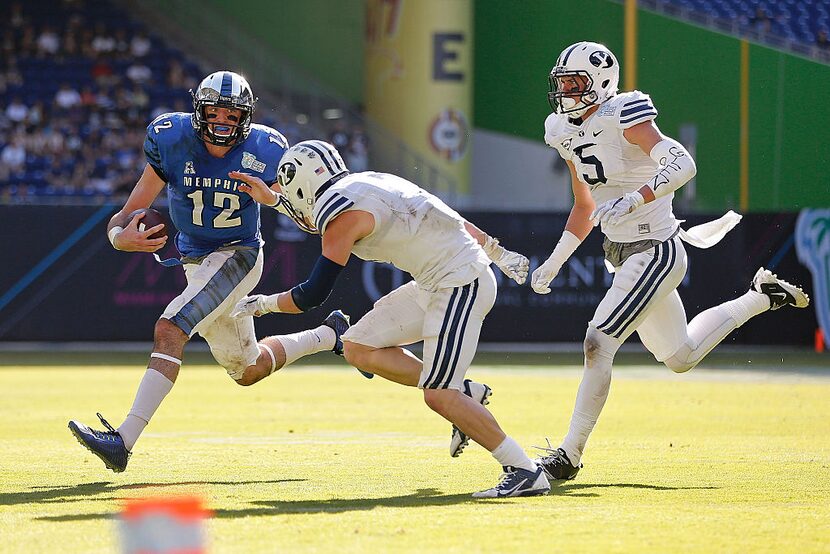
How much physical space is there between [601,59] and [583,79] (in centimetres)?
17

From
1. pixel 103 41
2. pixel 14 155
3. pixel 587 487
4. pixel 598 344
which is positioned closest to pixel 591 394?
pixel 598 344

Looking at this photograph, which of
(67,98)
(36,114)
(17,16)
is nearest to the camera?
(36,114)

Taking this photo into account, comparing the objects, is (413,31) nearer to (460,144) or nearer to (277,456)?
(460,144)

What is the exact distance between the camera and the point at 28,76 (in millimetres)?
26172

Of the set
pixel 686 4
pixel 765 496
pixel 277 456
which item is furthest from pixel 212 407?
pixel 686 4

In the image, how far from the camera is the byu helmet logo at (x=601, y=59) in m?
7.62

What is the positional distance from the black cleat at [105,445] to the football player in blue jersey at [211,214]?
51 cm

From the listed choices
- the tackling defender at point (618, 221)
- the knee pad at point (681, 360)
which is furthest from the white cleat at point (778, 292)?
the knee pad at point (681, 360)

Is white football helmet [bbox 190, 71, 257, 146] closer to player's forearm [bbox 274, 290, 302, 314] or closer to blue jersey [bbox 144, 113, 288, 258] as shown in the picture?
blue jersey [bbox 144, 113, 288, 258]

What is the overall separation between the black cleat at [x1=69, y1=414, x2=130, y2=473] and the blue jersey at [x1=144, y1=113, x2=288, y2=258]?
1393mm

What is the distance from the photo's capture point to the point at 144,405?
726 centimetres

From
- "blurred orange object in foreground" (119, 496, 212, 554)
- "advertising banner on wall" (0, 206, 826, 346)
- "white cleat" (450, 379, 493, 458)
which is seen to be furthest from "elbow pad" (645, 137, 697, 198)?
"advertising banner on wall" (0, 206, 826, 346)

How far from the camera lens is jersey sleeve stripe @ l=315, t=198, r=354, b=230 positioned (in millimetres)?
6344

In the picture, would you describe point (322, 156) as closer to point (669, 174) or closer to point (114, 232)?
point (114, 232)
